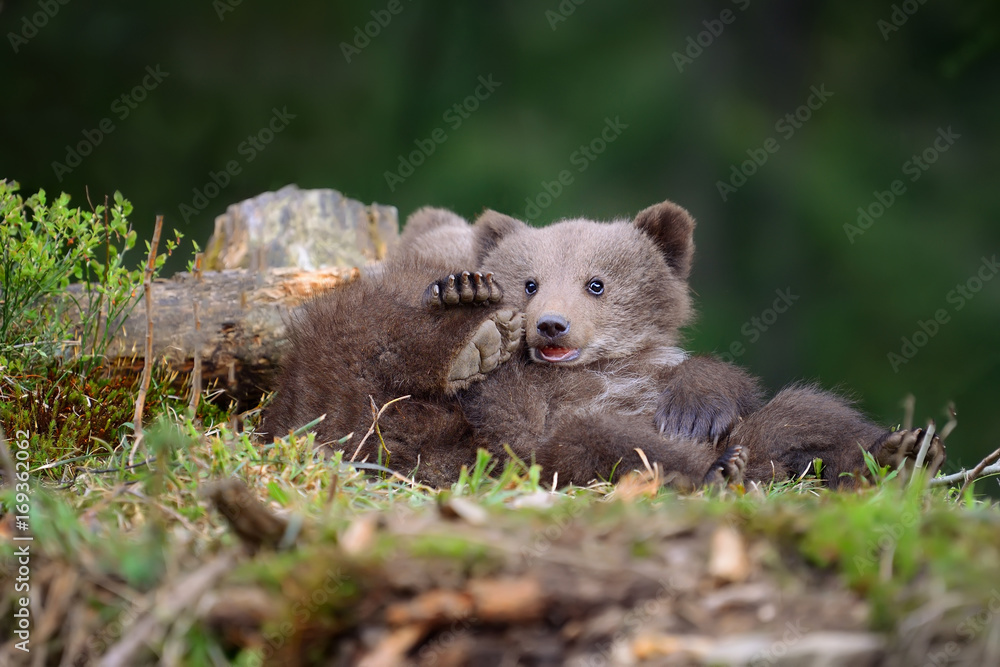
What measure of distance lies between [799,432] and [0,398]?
3.49 meters

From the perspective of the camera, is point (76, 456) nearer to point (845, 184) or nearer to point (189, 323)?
point (189, 323)

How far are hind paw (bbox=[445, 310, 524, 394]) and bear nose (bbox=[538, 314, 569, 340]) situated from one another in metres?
0.16

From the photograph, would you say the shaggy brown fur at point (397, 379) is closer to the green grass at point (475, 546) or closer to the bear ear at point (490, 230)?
the bear ear at point (490, 230)

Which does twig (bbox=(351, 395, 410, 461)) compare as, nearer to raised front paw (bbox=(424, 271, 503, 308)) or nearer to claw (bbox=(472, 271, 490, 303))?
raised front paw (bbox=(424, 271, 503, 308))

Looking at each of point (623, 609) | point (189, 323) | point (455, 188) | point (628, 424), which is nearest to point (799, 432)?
point (628, 424)

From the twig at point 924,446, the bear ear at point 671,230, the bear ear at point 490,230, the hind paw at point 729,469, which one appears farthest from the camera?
the bear ear at point 490,230

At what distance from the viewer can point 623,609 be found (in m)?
1.96

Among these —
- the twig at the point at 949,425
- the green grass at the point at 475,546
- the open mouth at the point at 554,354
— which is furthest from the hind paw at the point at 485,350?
the twig at the point at 949,425

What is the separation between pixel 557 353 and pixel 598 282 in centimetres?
46

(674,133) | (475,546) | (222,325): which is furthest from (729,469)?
(674,133)

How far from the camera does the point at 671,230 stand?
466cm

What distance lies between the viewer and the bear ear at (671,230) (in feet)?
15.2

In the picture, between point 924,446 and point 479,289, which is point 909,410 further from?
point 479,289

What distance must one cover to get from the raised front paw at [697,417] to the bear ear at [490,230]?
4.36ft
